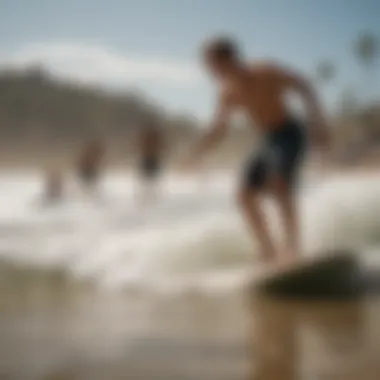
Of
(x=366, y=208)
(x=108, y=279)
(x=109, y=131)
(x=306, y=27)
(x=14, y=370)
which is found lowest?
(x=14, y=370)

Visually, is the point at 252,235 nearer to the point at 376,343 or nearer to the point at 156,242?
the point at 156,242

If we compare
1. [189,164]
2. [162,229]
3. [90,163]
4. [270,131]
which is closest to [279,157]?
[270,131]

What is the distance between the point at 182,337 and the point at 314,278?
1.08 feet

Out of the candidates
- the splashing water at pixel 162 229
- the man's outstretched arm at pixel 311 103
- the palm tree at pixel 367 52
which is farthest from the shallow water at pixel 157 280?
the palm tree at pixel 367 52

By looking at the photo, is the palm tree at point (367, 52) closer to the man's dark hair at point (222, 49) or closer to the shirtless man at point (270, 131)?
the shirtless man at point (270, 131)

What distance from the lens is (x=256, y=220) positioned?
4.95 ft

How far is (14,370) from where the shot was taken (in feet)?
4.56

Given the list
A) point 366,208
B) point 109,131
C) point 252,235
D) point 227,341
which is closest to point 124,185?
point 109,131

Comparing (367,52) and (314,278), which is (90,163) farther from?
(367,52)

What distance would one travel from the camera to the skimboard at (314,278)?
149cm

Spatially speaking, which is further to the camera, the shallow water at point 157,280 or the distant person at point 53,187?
the distant person at point 53,187

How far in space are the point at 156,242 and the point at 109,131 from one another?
279 millimetres

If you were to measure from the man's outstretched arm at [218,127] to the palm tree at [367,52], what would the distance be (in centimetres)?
33

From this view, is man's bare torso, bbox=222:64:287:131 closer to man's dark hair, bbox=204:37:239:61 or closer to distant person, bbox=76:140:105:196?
man's dark hair, bbox=204:37:239:61
